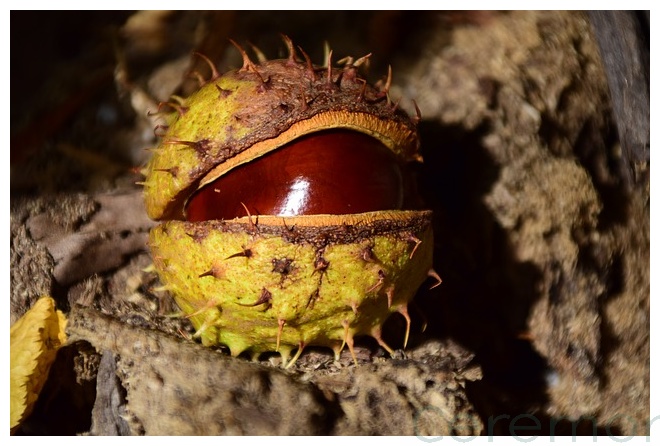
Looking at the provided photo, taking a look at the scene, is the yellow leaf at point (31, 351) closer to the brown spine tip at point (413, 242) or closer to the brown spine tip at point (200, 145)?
the brown spine tip at point (200, 145)

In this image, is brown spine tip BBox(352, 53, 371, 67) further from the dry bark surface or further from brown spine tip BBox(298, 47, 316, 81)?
the dry bark surface

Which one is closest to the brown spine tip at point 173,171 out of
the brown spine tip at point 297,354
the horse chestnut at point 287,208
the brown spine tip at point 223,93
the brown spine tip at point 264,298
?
the horse chestnut at point 287,208

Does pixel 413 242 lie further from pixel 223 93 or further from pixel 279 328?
pixel 223 93

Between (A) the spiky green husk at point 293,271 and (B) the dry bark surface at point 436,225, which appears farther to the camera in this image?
(B) the dry bark surface at point 436,225

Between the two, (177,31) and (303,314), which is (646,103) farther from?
(177,31)

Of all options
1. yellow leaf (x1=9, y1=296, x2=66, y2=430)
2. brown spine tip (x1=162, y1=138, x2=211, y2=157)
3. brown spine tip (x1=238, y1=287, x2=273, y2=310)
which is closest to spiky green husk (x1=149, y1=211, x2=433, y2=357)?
brown spine tip (x1=238, y1=287, x2=273, y2=310)

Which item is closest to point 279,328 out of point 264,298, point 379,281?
point 264,298

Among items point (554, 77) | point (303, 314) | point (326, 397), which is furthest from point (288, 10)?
point (326, 397)

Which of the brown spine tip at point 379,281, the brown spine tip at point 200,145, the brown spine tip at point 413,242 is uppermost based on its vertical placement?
the brown spine tip at point 200,145
